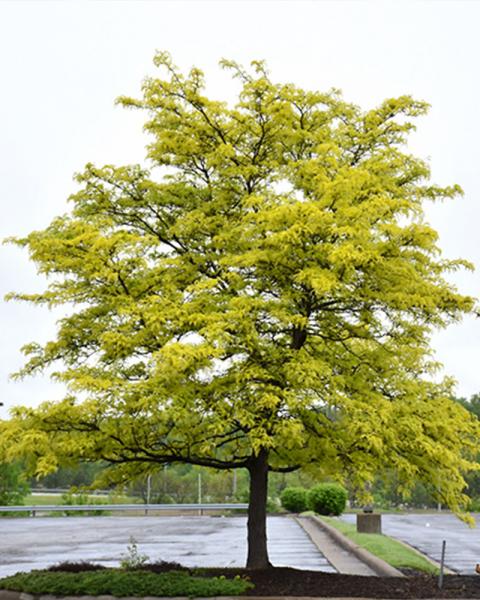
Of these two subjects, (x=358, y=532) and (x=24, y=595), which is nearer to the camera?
(x=24, y=595)

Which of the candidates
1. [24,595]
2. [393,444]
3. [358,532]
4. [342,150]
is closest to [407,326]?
[393,444]

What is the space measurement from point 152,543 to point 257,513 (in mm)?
10293

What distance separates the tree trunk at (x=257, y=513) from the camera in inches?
515

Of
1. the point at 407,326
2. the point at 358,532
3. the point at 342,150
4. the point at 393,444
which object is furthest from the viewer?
the point at 358,532

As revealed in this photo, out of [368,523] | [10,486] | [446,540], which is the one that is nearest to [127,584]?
[368,523]

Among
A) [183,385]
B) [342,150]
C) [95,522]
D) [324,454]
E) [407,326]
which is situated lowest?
[95,522]

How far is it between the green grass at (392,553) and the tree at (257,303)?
4.01 metres

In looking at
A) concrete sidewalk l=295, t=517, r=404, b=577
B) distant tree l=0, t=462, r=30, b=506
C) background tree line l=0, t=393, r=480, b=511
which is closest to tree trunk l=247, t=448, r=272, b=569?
concrete sidewalk l=295, t=517, r=404, b=577

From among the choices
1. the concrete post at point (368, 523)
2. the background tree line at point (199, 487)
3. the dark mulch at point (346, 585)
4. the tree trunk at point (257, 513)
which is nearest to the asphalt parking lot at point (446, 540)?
the concrete post at point (368, 523)

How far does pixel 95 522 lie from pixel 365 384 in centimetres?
2523

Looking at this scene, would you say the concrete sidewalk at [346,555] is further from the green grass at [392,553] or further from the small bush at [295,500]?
the small bush at [295,500]

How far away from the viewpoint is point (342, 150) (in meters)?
13.6

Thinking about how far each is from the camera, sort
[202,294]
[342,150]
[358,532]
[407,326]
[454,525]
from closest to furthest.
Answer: [202,294] < [407,326] < [342,150] < [358,532] < [454,525]

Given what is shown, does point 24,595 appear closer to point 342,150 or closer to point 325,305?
point 325,305
